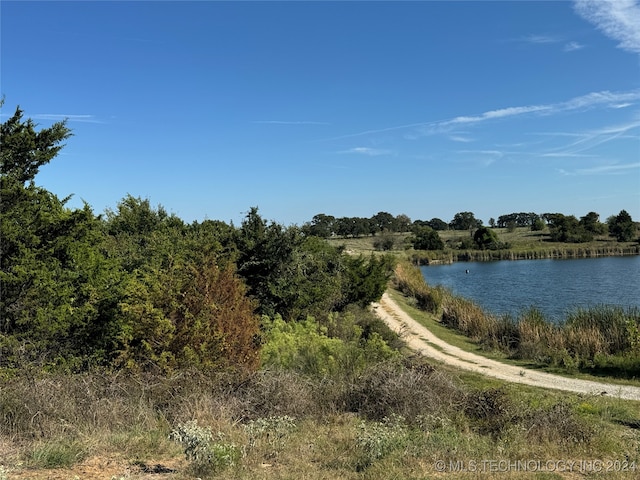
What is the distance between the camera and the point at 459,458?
17.4 ft

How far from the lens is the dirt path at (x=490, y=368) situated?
12.9 metres

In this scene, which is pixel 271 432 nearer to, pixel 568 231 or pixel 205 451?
pixel 205 451

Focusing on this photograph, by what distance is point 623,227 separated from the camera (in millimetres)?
89375

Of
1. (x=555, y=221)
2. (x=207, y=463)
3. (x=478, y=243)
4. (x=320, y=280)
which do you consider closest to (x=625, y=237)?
(x=555, y=221)

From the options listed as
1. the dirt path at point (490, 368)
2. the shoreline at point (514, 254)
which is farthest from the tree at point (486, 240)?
the dirt path at point (490, 368)

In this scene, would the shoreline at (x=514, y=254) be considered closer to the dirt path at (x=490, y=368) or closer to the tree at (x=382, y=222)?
the tree at (x=382, y=222)

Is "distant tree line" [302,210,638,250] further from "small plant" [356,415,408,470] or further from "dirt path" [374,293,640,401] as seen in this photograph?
"small plant" [356,415,408,470]

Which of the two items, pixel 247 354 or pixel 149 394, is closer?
pixel 149 394

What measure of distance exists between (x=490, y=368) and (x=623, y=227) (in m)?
88.6

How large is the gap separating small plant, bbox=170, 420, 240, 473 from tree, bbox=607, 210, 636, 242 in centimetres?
9800

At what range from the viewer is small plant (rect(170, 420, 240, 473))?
489 centimetres

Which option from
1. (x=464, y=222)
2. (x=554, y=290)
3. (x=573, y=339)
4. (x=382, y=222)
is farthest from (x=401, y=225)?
(x=573, y=339)

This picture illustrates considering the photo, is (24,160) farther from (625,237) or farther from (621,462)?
(625,237)

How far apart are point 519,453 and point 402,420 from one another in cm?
157
